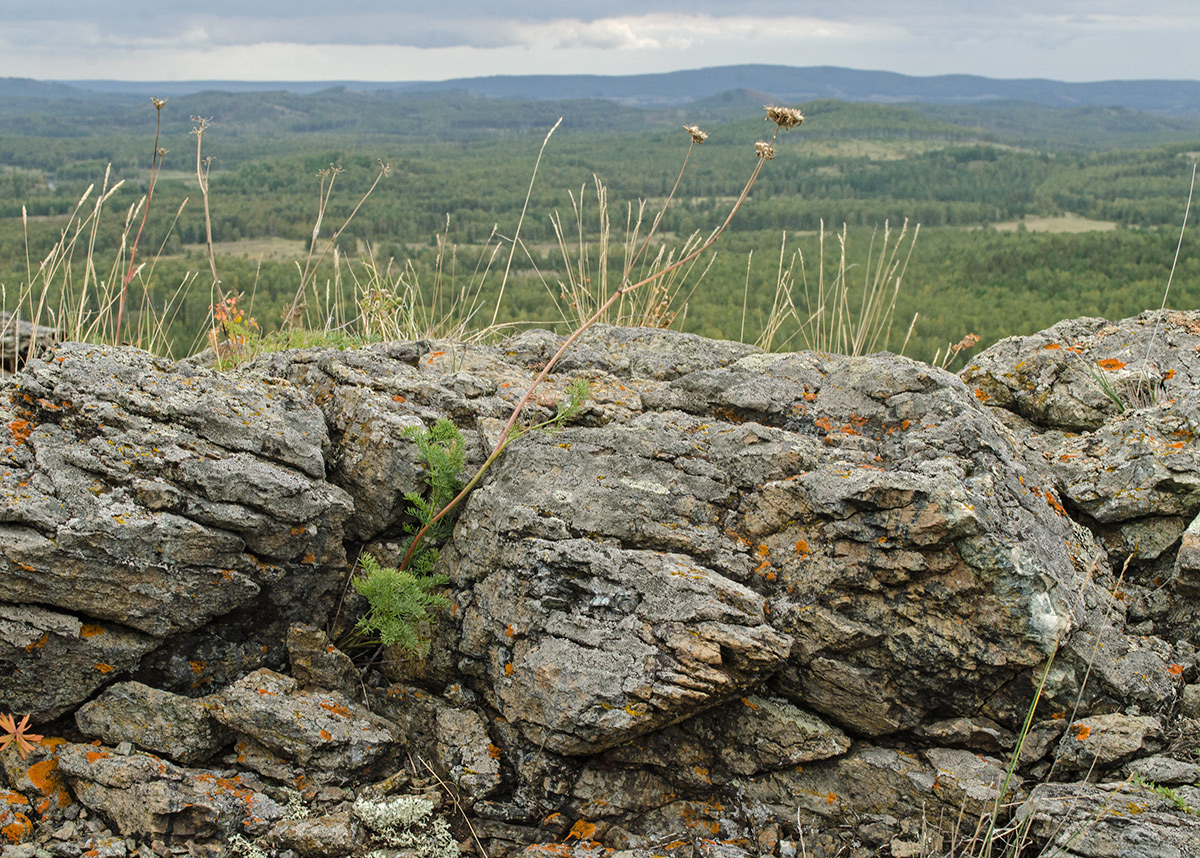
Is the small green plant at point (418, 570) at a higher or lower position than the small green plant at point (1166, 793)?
higher

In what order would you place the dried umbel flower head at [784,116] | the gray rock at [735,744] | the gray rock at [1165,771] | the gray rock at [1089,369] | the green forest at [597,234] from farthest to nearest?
the green forest at [597,234], the gray rock at [1089,369], the dried umbel flower head at [784,116], the gray rock at [735,744], the gray rock at [1165,771]

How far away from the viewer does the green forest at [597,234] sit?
5.45 m

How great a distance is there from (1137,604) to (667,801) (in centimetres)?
224

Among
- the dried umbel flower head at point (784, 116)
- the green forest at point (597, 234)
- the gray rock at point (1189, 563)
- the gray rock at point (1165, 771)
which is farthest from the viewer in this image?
the green forest at point (597, 234)

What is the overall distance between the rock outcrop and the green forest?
1.32m

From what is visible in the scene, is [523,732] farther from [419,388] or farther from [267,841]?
[419,388]

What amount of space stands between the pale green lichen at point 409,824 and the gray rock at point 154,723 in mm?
617

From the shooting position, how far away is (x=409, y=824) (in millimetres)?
2764

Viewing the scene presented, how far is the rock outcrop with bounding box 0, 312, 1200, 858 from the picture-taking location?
108 inches

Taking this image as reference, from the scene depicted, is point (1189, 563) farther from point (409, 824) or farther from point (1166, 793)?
point (409, 824)

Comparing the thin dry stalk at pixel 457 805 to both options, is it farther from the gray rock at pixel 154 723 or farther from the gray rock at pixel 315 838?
the gray rock at pixel 154 723

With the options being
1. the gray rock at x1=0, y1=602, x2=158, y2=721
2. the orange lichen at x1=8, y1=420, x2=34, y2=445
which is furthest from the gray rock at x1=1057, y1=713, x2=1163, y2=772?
the orange lichen at x1=8, y1=420, x2=34, y2=445

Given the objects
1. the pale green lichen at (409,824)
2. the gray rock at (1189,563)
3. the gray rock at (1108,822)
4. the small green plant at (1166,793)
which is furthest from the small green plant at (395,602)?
the gray rock at (1189,563)

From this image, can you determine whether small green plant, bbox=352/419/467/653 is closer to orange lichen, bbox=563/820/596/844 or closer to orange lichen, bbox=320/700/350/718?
orange lichen, bbox=320/700/350/718
